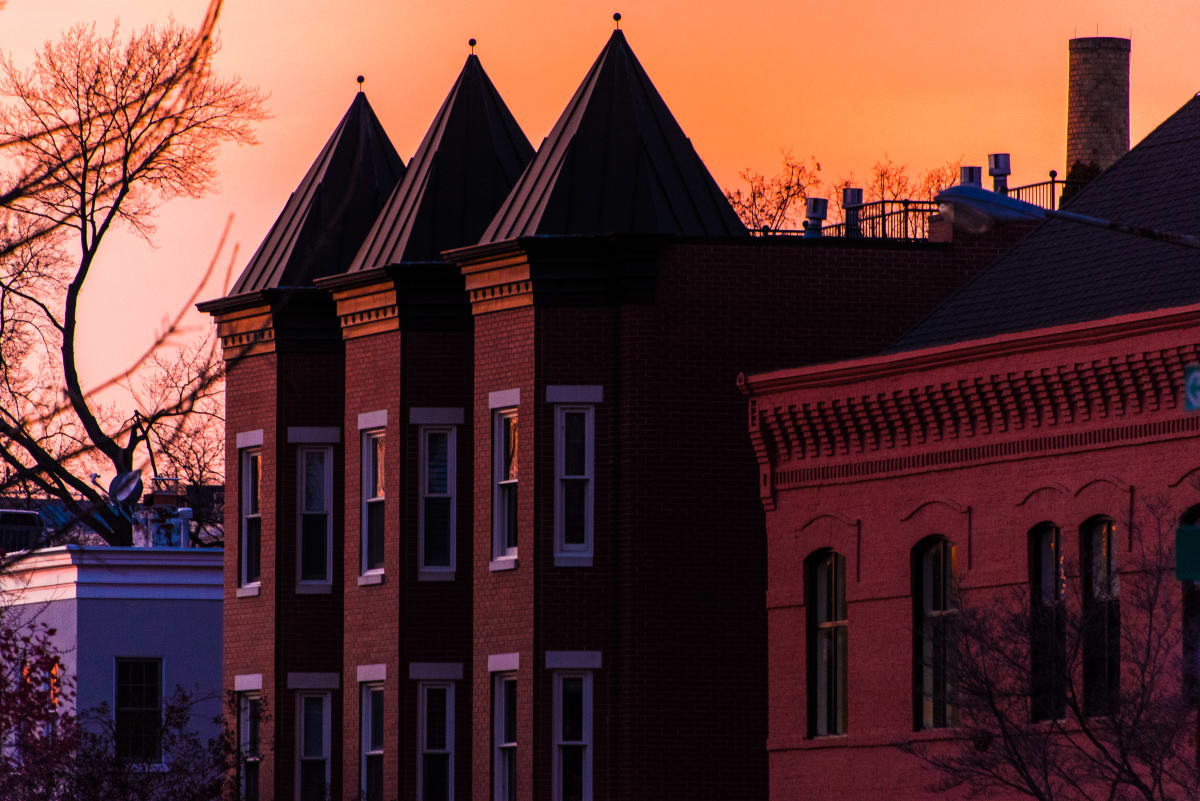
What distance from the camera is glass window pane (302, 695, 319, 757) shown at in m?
38.4

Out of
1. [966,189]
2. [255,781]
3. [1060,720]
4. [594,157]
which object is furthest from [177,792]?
[966,189]

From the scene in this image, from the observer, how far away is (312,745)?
126ft

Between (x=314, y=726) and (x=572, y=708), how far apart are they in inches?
257

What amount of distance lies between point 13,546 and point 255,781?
1072 centimetres

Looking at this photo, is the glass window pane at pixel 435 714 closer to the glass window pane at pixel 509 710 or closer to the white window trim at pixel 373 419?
the glass window pane at pixel 509 710

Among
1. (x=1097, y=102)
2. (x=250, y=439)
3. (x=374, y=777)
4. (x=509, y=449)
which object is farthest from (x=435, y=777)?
(x=1097, y=102)

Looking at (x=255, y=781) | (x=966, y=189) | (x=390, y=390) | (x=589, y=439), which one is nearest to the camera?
(x=966, y=189)

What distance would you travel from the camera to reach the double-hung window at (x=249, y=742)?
127ft

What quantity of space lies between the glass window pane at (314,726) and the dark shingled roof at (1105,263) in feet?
36.0

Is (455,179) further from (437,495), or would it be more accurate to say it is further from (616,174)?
(437,495)

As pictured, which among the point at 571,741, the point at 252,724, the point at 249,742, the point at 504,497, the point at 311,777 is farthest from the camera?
the point at 252,724

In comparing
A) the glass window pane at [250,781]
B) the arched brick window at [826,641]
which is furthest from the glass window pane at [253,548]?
the arched brick window at [826,641]

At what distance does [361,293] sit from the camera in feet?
121

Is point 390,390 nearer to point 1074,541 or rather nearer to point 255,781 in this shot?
point 255,781
